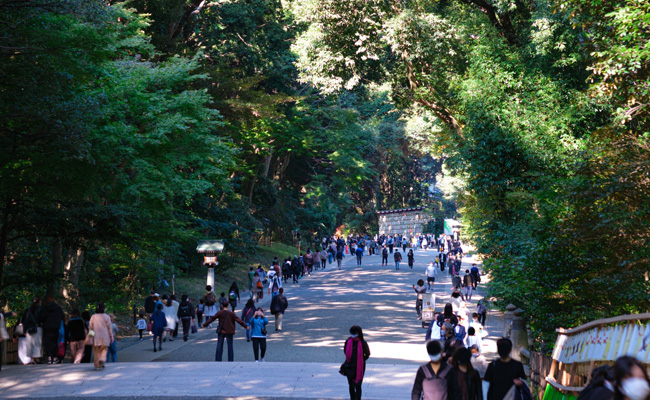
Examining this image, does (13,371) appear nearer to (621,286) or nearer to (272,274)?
(621,286)

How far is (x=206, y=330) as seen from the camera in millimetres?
22672

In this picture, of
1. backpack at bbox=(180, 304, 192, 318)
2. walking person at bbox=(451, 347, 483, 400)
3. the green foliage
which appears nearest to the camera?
walking person at bbox=(451, 347, 483, 400)

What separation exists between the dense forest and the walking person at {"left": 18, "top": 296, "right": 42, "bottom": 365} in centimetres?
183

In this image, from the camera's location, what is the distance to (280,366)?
46.1ft

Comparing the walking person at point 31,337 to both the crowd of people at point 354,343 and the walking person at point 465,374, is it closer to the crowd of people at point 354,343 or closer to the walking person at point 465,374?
the crowd of people at point 354,343

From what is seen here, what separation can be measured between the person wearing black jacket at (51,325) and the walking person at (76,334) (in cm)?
29

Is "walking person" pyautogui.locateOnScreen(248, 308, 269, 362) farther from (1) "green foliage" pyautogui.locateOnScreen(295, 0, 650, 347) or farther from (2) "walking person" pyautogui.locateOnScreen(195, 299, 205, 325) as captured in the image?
(2) "walking person" pyautogui.locateOnScreen(195, 299, 205, 325)

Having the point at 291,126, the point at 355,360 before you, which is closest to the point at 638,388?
the point at 355,360

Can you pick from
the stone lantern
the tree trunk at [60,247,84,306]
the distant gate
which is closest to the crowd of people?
the tree trunk at [60,247,84,306]

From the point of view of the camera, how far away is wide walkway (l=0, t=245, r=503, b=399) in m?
12.0

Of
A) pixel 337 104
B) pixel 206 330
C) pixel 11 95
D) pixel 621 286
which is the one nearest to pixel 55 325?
pixel 11 95

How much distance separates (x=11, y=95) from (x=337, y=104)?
1338 inches

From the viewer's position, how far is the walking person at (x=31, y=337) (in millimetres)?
14789

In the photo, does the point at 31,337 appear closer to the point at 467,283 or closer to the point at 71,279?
the point at 71,279
